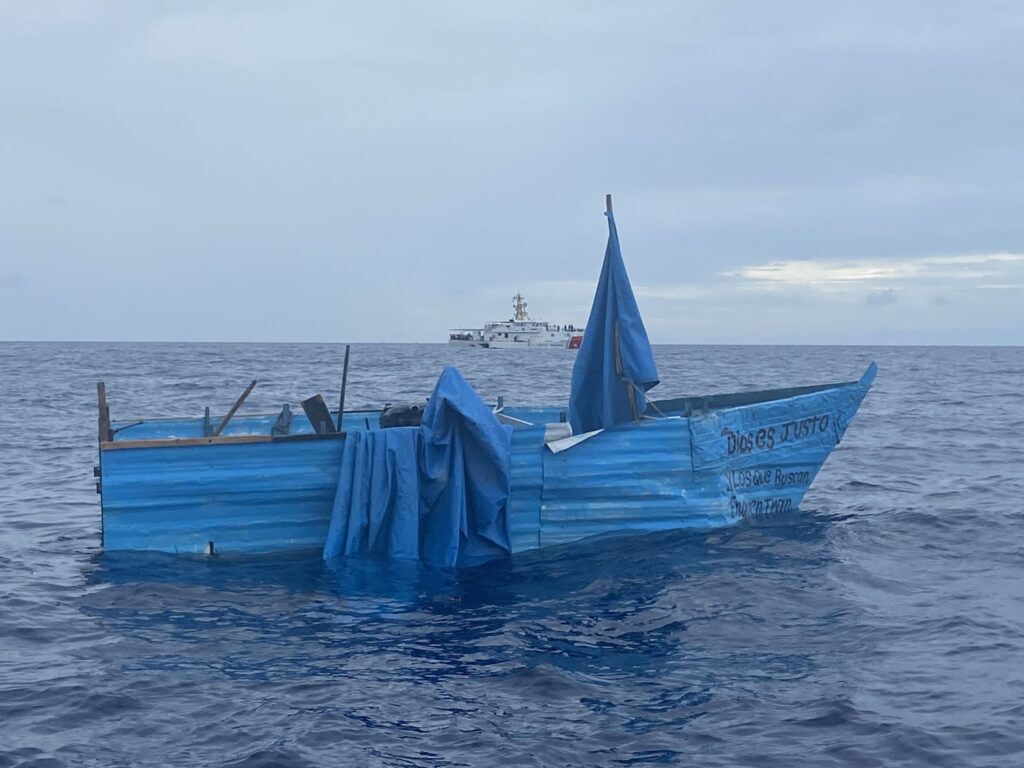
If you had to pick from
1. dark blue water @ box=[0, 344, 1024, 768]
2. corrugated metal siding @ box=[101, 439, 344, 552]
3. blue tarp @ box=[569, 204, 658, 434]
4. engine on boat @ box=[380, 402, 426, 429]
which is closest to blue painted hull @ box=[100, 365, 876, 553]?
corrugated metal siding @ box=[101, 439, 344, 552]

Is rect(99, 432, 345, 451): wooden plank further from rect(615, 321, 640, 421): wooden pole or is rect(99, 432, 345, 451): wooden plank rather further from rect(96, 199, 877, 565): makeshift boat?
rect(615, 321, 640, 421): wooden pole

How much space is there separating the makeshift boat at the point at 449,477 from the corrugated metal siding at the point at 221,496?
0.05 ft

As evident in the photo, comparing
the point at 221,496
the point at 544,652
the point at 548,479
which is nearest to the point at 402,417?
the point at 548,479

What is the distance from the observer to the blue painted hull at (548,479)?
10195 millimetres

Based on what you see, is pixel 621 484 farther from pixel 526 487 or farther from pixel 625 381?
pixel 625 381

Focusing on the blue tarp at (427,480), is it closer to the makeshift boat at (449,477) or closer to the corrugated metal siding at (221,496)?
the makeshift boat at (449,477)

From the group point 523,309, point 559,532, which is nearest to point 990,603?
point 559,532

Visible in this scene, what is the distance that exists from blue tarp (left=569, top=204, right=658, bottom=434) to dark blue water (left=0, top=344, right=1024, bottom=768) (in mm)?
1586

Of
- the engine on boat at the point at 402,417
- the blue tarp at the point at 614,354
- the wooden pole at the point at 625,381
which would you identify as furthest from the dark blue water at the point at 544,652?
the engine on boat at the point at 402,417

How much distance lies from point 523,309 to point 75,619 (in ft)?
348

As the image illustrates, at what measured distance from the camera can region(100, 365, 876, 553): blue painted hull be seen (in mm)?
10195

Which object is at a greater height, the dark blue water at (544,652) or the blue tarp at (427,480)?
the blue tarp at (427,480)

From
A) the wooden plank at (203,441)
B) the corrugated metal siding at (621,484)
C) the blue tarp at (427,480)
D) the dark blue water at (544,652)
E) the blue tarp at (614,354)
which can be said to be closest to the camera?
the dark blue water at (544,652)

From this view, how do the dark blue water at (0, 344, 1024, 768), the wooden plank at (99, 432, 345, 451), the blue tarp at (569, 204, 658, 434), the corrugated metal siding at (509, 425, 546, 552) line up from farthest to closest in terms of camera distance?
the blue tarp at (569, 204, 658, 434), the corrugated metal siding at (509, 425, 546, 552), the wooden plank at (99, 432, 345, 451), the dark blue water at (0, 344, 1024, 768)
